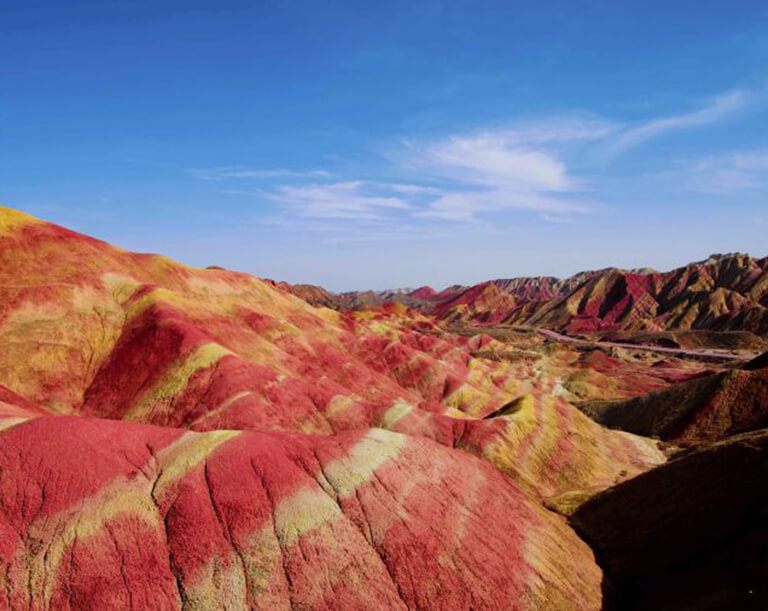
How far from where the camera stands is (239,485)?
100 feet

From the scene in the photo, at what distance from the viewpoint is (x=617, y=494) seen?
4559 centimetres

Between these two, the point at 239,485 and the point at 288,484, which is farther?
the point at 288,484

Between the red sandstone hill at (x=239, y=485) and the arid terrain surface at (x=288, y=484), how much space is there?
129mm

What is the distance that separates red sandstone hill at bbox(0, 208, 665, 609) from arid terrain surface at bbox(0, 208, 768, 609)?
13 cm

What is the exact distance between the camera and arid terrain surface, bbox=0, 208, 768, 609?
26656mm

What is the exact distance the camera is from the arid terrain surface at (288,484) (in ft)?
87.5

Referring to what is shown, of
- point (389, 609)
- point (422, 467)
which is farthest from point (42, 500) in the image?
point (422, 467)

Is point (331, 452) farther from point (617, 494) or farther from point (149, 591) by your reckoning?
point (617, 494)

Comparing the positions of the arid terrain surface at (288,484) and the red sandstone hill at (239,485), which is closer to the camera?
the red sandstone hill at (239,485)

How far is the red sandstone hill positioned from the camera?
1037 inches

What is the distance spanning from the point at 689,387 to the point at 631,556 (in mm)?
59264

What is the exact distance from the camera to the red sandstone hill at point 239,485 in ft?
86.4

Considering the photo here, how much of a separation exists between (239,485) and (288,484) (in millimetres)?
3062

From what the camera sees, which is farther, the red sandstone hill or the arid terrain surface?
the arid terrain surface
